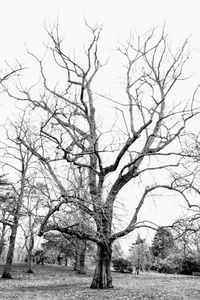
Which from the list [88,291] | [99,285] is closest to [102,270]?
[99,285]

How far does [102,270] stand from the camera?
15.3 metres

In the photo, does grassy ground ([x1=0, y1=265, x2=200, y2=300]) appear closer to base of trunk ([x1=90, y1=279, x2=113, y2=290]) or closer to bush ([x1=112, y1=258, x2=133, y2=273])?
base of trunk ([x1=90, y1=279, x2=113, y2=290])

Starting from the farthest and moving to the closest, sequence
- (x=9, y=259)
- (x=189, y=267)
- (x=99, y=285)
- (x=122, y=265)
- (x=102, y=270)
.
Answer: (x=122, y=265) < (x=189, y=267) < (x=9, y=259) < (x=102, y=270) < (x=99, y=285)

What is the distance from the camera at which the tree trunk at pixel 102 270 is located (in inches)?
594

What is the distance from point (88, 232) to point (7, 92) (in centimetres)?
834

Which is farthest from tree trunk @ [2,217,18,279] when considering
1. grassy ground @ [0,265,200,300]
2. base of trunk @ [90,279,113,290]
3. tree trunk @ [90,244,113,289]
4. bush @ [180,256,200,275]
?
bush @ [180,256,200,275]

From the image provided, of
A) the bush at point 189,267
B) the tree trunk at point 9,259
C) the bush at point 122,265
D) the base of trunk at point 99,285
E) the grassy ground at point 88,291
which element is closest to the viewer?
the grassy ground at point 88,291

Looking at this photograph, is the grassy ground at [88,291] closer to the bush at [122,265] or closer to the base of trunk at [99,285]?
the base of trunk at [99,285]

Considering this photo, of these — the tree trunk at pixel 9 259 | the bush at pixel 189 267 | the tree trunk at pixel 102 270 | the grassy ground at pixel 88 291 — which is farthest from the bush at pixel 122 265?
the tree trunk at pixel 102 270

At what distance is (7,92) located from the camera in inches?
654

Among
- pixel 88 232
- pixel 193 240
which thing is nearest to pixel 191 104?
pixel 193 240

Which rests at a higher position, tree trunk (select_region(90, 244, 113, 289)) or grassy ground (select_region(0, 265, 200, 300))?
tree trunk (select_region(90, 244, 113, 289))

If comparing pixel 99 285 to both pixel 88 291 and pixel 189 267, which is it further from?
pixel 189 267

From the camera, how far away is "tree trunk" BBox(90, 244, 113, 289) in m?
15.1
